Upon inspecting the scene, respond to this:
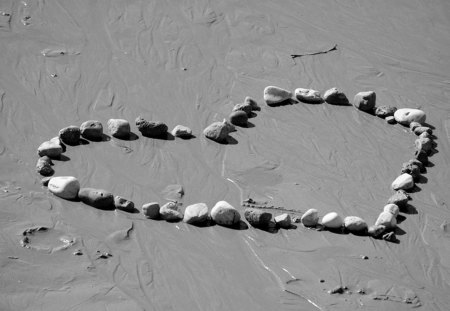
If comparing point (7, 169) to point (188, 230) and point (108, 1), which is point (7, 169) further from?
point (108, 1)

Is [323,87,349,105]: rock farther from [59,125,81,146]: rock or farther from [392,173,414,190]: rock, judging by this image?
[59,125,81,146]: rock

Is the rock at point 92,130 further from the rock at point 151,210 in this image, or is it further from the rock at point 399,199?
the rock at point 399,199

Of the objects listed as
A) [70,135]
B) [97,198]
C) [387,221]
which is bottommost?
[387,221]

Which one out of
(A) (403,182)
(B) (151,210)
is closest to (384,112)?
(A) (403,182)

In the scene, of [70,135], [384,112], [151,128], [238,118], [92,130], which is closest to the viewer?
[70,135]

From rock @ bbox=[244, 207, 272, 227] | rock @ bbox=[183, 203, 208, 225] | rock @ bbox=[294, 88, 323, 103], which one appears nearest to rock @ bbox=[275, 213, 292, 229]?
rock @ bbox=[244, 207, 272, 227]

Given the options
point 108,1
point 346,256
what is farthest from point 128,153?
point 108,1

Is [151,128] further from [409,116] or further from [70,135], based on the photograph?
[409,116]
